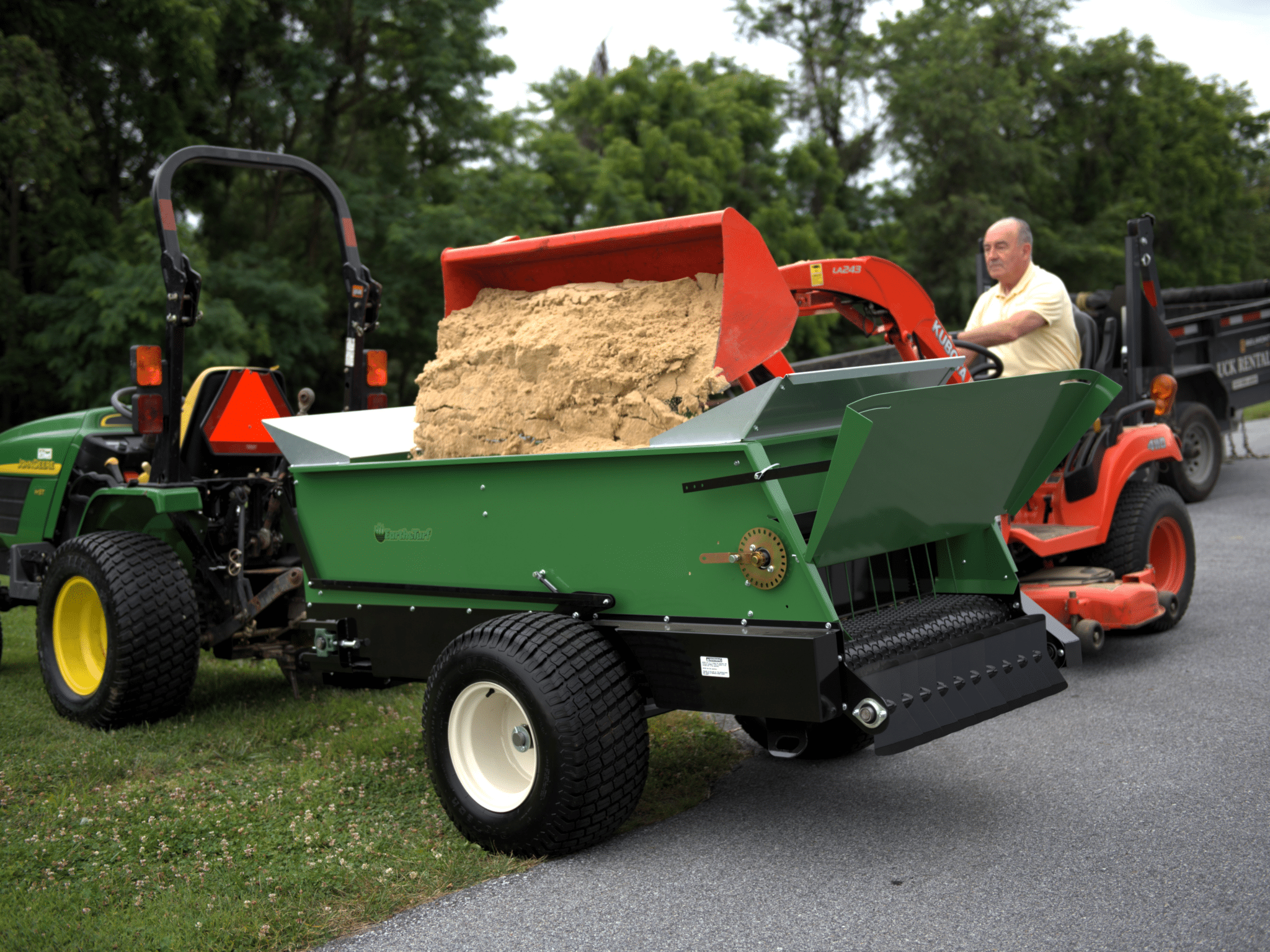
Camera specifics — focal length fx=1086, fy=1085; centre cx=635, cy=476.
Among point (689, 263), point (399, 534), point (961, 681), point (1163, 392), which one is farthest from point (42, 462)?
point (1163, 392)

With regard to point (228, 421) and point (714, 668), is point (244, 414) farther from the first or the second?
point (714, 668)

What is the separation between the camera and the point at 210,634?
17.4 ft

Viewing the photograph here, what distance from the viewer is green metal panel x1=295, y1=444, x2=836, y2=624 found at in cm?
324

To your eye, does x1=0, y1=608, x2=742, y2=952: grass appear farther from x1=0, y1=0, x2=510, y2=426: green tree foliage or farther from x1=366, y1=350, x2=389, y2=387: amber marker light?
x1=0, y1=0, x2=510, y2=426: green tree foliage

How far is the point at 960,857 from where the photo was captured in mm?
3318

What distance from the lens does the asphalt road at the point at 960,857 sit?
112 inches

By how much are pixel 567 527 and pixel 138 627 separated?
2.42 m

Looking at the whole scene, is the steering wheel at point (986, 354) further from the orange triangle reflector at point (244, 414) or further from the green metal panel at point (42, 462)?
the green metal panel at point (42, 462)

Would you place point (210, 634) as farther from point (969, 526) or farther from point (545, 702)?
point (969, 526)

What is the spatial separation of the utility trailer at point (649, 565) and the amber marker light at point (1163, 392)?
284 cm

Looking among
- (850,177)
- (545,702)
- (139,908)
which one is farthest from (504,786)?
(850,177)

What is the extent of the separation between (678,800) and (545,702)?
92 cm

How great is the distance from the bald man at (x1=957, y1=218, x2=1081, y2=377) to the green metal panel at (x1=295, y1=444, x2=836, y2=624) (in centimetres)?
Answer: 262

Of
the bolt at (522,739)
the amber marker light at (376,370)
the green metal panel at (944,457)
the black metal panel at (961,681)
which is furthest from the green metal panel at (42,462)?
the black metal panel at (961,681)
